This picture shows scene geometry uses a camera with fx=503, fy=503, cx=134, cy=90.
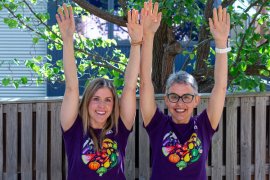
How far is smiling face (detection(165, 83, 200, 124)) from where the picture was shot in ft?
12.2

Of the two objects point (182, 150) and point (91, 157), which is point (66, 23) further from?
point (182, 150)

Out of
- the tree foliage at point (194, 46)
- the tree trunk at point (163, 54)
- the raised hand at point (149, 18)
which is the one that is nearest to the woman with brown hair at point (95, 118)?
the raised hand at point (149, 18)

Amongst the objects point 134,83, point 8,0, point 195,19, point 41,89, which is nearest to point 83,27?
point 41,89

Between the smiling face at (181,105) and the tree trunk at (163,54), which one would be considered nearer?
the smiling face at (181,105)

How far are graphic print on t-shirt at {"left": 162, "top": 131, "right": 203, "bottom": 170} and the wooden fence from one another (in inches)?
37.8

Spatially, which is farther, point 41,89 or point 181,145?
point 41,89

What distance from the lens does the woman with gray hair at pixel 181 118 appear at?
12.0ft

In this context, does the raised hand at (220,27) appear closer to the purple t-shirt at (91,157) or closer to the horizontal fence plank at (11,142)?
the purple t-shirt at (91,157)

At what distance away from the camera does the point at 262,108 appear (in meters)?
4.82

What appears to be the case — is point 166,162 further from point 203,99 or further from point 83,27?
point 83,27

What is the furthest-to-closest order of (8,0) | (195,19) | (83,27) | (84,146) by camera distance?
(83,27) < (8,0) < (195,19) < (84,146)

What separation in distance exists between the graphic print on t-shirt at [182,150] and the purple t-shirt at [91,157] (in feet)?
1.16

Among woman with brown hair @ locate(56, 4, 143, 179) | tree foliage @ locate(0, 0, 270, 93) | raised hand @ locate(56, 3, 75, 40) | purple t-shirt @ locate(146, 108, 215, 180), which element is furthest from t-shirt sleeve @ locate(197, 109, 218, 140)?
raised hand @ locate(56, 3, 75, 40)

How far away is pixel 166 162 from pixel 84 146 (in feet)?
1.99
